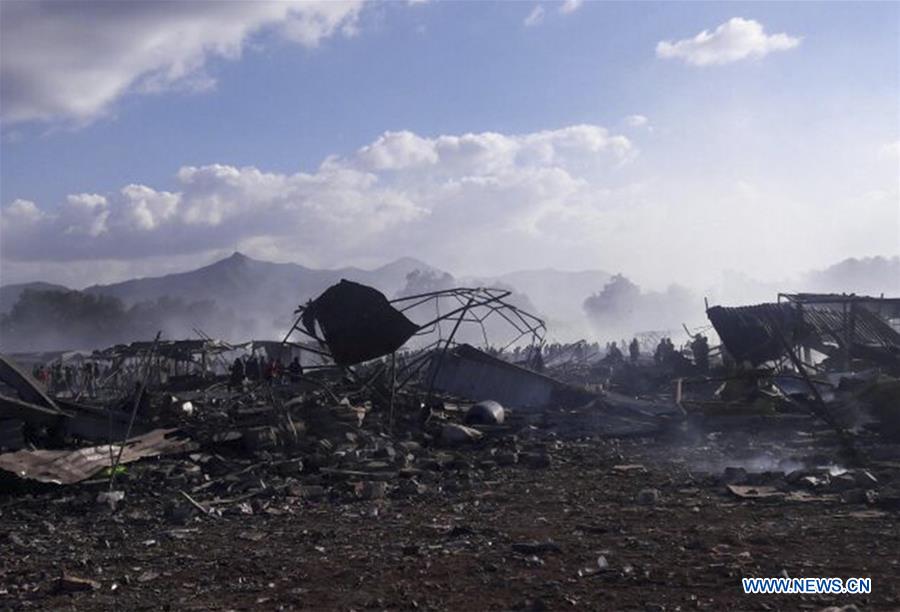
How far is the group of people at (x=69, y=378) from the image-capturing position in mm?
28328

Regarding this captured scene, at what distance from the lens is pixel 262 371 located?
721 inches

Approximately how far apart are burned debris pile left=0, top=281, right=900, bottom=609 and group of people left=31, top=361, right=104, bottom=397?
Answer: 300 inches

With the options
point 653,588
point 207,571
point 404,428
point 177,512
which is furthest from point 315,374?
point 653,588

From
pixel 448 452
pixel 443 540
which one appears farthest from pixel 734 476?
pixel 448 452

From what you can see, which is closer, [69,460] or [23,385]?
[69,460]

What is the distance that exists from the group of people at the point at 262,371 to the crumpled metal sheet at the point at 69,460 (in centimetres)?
345

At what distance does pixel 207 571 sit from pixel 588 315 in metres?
160

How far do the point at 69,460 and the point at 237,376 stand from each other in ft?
30.2

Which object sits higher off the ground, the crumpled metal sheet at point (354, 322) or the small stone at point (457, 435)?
the crumpled metal sheet at point (354, 322)

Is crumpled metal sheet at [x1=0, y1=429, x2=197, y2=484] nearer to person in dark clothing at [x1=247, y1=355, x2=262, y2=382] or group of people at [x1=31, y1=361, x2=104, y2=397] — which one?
person in dark clothing at [x1=247, y1=355, x2=262, y2=382]

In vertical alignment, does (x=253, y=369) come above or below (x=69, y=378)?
above

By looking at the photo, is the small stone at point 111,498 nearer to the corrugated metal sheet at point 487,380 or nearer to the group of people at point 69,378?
the corrugated metal sheet at point 487,380

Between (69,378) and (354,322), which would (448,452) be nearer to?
(354,322)

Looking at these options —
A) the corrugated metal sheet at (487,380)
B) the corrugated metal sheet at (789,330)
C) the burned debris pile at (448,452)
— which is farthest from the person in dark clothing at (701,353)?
the corrugated metal sheet at (487,380)
